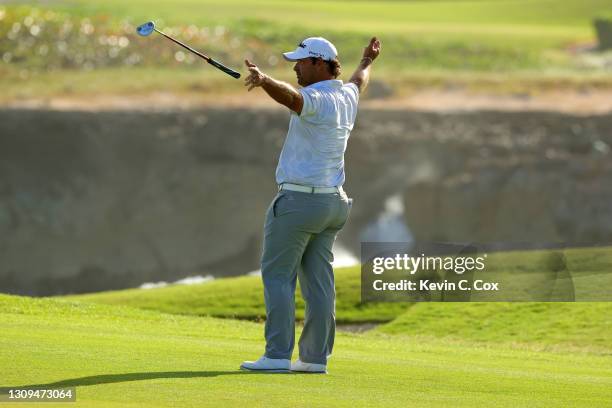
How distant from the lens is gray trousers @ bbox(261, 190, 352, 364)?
31.9 ft

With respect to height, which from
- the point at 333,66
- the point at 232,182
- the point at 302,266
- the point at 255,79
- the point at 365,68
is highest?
the point at 232,182

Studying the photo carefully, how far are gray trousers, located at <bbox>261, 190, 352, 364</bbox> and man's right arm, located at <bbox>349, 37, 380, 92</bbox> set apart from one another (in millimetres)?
841

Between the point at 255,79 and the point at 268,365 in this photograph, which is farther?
the point at 268,365

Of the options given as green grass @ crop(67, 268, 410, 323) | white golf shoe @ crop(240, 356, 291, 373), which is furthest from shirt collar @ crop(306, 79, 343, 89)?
green grass @ crop(67, 268, 410, 323)

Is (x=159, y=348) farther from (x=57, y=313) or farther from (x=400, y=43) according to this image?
(x=400, y=43)

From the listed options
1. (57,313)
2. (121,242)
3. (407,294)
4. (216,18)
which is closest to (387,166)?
(121,242)

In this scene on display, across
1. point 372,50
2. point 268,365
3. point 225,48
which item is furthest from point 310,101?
point 225,48

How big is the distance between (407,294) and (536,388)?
35.6ft

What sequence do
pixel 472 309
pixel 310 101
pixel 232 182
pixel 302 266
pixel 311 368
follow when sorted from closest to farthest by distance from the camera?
pixel 310 101
pixel 311 368
pixel 302 266
pixel 472 309
pixel 232 182

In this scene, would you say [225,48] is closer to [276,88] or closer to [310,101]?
[310,101]

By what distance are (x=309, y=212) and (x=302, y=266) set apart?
17.4 inches

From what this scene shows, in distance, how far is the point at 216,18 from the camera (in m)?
58.0

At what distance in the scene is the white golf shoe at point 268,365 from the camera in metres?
9.62

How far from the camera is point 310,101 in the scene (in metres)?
9.54
